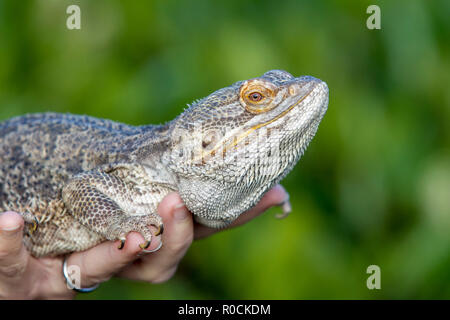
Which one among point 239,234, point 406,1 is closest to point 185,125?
point 239,234

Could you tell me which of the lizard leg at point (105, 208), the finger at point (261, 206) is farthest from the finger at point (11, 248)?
the finger at point (261, 206)

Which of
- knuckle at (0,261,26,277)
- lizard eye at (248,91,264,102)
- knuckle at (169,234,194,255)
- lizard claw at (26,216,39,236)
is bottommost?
knuckle at (0,261,26,277)

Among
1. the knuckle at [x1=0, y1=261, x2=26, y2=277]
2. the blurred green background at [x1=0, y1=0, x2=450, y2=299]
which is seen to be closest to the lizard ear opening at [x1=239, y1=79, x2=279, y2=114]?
the knuckle at [x1=0, y1=261, x2=26, y2=277]

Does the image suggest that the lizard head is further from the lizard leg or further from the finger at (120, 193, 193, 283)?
the lizard leg

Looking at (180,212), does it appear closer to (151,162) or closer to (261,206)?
(151,162)

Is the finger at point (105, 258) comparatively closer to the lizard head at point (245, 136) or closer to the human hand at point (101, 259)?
the human hand at point (101, 259)
